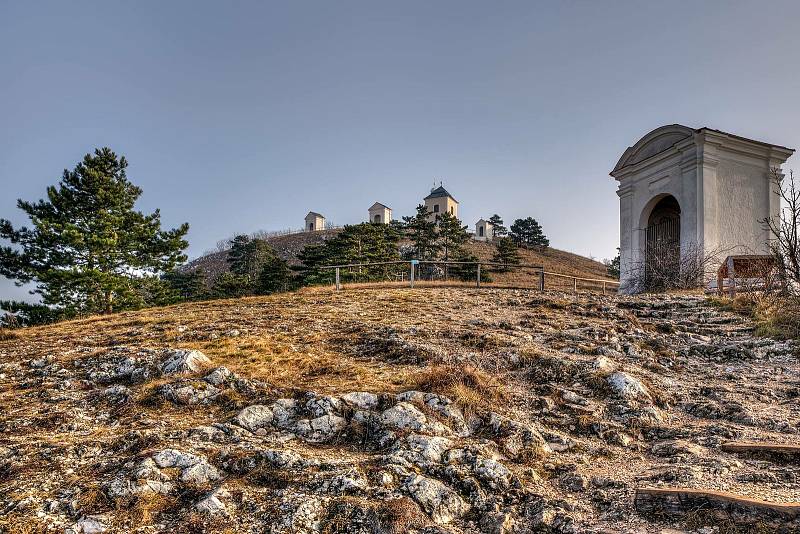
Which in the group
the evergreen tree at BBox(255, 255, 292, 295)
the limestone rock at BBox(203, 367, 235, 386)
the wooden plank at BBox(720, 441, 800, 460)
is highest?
the evergreen tree at BBox(255, 255, 292, 295)

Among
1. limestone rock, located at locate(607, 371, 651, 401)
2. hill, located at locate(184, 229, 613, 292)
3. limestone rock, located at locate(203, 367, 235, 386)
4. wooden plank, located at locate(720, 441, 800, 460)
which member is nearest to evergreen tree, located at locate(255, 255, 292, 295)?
hill, located at locate(184, 229, 613, 292)

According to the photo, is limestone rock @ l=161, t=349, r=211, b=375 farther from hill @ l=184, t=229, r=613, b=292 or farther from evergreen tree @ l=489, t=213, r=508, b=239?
evergreen tree @ l=489, t=213, r=508, b=239

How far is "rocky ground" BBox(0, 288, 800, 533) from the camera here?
3.19m

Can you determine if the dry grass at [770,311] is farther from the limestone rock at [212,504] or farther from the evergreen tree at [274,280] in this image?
the evergreen tree at [274,280]

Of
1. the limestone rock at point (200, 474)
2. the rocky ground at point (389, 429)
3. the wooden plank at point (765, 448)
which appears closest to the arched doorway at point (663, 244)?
the rocky ground at point (389, 429)

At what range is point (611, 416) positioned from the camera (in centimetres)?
519

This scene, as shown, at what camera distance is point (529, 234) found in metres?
75.9

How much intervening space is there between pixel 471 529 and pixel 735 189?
59.7 ft

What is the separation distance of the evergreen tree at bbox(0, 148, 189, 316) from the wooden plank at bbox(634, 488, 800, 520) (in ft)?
71.5

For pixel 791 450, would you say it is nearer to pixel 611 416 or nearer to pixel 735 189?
pixel 611 416

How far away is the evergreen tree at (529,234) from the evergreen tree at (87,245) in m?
62.9

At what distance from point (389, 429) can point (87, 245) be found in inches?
826

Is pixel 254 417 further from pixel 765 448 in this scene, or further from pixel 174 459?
pixel 765 448

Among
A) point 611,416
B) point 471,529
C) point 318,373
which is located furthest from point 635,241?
point 471,529
